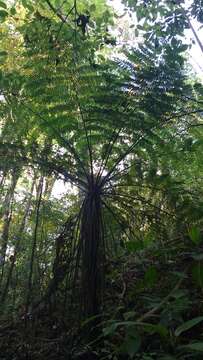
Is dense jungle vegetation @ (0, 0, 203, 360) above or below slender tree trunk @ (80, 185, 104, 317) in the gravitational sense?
above

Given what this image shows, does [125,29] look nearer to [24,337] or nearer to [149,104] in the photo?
[149,104]

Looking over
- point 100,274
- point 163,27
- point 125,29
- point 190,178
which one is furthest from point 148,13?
point 125,29

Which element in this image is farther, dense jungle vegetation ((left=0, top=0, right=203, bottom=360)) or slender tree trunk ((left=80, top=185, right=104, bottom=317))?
A: dense jungle vegetation ((left=0, top=0, right=203, bottom=360))

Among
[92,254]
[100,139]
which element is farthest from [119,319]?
[100,139]

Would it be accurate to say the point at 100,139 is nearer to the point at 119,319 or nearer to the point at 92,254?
the point at 92,254

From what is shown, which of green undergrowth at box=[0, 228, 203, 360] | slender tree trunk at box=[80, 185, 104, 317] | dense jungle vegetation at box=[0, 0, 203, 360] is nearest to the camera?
green undergrowth at box=[0, 228, 203, 360]

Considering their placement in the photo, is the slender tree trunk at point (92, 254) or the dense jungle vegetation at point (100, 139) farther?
the dense jungle vegetation at point (100, 139)

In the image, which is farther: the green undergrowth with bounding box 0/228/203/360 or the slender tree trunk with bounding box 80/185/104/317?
the slender tree trunk with bounding box 80/185/104/317

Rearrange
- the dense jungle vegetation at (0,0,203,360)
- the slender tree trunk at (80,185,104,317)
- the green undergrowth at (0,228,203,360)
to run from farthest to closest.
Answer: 1. the dense jungle vegetation at (0,0,203,360)
2. the slender tree trunk at (80,185,104,317)
3. the green undergrowth at (0,228,203,360)

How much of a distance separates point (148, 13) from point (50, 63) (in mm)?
1197

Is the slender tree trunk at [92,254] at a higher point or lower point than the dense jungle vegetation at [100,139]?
lower

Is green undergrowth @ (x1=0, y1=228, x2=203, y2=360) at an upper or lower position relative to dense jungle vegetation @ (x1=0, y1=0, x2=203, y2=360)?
lower

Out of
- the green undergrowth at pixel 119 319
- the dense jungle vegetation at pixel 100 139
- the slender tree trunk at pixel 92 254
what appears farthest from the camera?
the dense jungle vegetation at pixel 100 139

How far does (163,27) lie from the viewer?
366 centimetres
